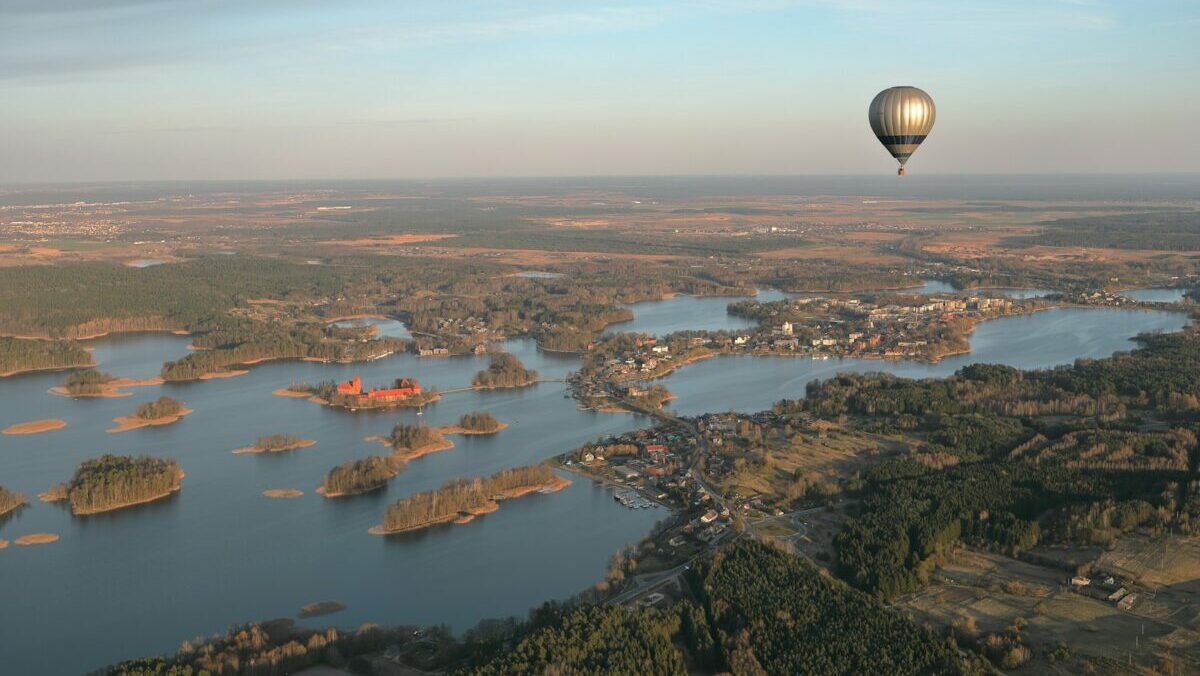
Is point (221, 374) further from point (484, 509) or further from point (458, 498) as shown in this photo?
point (484, 509)

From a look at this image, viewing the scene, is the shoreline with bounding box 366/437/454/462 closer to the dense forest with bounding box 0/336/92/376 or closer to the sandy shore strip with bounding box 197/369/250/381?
the sandy shore strip with bounding box 197/369/250/381

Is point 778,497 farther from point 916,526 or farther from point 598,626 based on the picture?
point 598,626

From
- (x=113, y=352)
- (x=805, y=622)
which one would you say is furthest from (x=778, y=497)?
(x=113, y=352)

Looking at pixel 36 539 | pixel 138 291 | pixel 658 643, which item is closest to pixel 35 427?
pixel 36 539

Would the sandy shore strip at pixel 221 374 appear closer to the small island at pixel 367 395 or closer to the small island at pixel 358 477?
the small island at pixel 367 395

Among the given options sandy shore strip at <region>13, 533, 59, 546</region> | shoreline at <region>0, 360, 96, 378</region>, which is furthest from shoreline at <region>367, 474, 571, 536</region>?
shoreline at <region>0, 360, 96, 378</region>
